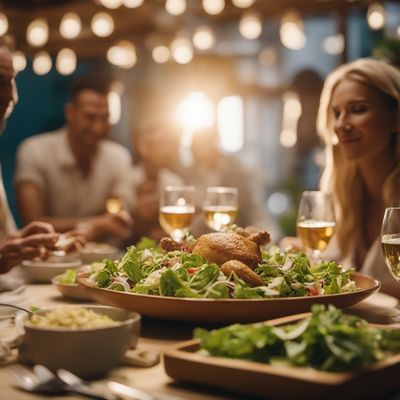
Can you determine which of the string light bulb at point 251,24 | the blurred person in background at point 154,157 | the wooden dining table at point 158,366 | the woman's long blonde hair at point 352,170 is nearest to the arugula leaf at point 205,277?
the wooden dining table at point 158,366

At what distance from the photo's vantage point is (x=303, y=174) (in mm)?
10797

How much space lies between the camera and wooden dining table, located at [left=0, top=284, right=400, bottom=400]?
1113mm

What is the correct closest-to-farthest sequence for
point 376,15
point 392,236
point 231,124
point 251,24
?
point 392,236 < point 376,15 < point 251,24 < point 231,124

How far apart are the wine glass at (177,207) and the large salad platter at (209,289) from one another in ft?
2.15

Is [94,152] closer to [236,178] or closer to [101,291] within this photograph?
[236,178]

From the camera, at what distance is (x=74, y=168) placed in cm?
486

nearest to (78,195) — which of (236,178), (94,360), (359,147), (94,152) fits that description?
(94,152)

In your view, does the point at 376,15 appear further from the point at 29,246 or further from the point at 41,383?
the point at 41,383

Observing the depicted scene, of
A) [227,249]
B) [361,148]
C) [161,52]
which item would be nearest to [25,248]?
[227,249]

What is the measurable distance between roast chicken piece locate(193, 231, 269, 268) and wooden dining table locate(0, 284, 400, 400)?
Answer: 175 millimetres

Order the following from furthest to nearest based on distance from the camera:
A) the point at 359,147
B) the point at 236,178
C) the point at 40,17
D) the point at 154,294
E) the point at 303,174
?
the point at 303,174 → the point at 40,17 → the point at 236,178 → the point at 359,147 → the point at 154,294

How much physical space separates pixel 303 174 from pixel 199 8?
3663 mm

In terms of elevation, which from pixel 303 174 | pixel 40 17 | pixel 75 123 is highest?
pixel 40 17

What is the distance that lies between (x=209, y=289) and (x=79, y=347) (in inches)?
15.7
